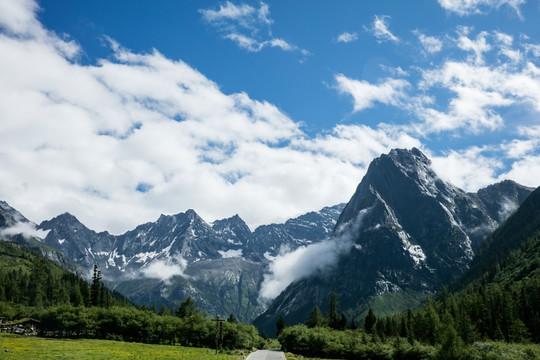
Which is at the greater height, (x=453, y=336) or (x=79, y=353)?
(x=453, y=336)

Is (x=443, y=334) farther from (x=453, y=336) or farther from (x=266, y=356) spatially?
(x=266, y=356)

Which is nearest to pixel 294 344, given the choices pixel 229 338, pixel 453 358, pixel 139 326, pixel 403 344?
pixel 229 338

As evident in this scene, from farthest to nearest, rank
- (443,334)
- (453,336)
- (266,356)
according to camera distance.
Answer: (443,334) < (266,356) < (453,336)

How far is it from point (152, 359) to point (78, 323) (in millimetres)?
76101

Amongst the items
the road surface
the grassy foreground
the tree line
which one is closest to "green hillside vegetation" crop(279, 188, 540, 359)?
the tree line

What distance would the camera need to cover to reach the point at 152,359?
62.4 metres

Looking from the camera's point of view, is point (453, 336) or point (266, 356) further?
point (266, 356)

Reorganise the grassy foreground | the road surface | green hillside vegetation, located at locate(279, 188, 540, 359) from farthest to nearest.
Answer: the road surface < green hillside vegetation, located at locate(279, 188, 540, 359) < the grassy foreground

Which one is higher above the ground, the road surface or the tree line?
the tree line

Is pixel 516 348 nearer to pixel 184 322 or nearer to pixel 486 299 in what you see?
pixel 486 299

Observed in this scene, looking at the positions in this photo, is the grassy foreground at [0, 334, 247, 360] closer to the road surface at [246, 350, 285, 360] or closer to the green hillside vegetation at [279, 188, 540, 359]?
the road surface at [246, 350, 285, 360]

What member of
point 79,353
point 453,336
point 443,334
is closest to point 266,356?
point 453,336

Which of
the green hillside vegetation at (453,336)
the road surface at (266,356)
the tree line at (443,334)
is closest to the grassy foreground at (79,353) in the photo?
the road surface at (266,356)

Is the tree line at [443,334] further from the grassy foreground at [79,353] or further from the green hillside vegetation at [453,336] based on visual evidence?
the grassy foreground at [79,353]
